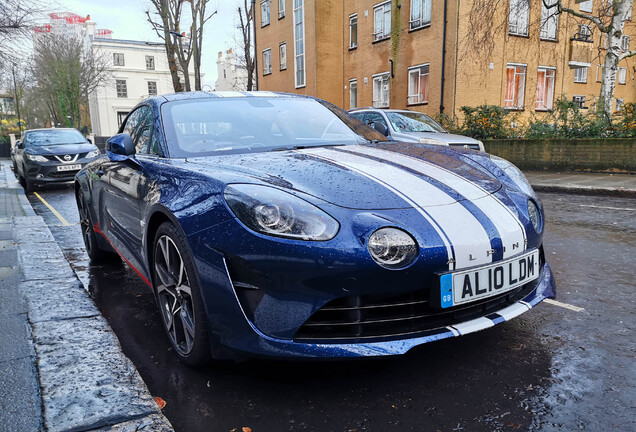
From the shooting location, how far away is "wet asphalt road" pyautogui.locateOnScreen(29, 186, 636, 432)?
73.9 inches

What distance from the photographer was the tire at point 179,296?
2.15 meters

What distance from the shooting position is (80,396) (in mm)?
1955

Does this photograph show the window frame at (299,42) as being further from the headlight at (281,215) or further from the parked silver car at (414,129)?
the headlight at (281,215)

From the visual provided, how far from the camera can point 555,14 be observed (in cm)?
1514

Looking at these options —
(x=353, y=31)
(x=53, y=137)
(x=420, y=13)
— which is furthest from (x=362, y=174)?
(x=353, y=31)

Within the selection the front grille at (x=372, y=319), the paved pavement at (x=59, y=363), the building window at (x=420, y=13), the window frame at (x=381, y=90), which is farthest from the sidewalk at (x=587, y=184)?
the window frame at (x=381, y=90)

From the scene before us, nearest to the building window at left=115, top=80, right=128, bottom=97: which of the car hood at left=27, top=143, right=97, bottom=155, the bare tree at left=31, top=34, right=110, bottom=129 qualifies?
the bare tree at left=31, top=34, right=110, bottom=129

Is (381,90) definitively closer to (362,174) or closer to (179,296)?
(362,174)

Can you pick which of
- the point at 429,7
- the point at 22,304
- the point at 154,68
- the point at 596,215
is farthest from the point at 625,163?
the point at 154,68

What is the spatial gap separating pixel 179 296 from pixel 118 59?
6272 cm

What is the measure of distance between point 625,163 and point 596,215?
19.6 feet

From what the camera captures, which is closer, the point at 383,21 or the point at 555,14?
the point at 555,14

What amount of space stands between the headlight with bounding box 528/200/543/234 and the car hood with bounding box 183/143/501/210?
0.19m

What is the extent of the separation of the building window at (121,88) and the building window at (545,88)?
51.0m
